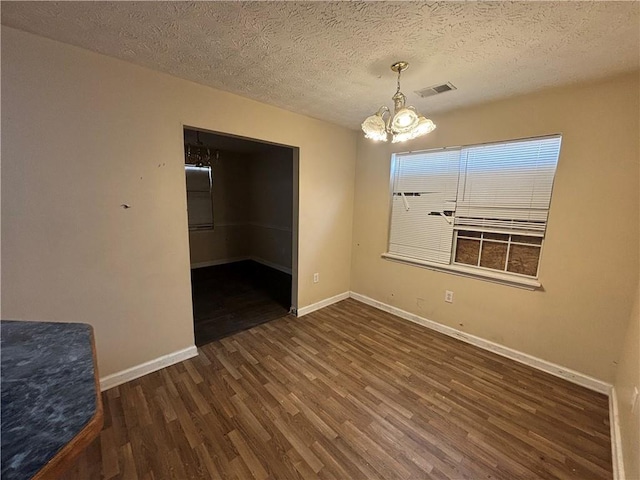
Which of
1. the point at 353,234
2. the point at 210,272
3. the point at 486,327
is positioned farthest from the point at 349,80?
the point at 210,272

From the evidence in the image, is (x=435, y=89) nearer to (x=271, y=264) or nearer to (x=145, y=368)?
(x=145, y=368)

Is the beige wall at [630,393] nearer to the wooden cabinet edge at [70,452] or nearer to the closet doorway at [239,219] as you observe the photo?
the wooden cabinet edge at [70,452]

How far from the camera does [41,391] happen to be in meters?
0.72

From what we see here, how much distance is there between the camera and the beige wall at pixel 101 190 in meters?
1.54

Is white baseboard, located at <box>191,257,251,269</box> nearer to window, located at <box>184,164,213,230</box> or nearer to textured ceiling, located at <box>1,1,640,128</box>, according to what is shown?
window, located at <box>184,164,213,230</box>

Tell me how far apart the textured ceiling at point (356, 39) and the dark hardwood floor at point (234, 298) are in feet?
7.82

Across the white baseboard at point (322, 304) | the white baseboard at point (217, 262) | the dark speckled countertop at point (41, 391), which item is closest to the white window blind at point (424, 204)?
the white baseboard at point (322, 304)

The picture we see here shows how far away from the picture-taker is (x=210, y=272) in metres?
4.99

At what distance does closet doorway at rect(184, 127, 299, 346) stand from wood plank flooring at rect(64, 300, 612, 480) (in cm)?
151

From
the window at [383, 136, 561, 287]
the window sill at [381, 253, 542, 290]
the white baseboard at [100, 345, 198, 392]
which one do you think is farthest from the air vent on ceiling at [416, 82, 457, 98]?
the white baseboard at [100, 345, 198, 392]

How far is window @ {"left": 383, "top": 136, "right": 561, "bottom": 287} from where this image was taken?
225 cm

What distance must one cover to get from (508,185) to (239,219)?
5.04 meters

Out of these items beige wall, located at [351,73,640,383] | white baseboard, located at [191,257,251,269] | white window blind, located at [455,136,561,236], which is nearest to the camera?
beige wall, located at [351,73,640,383]

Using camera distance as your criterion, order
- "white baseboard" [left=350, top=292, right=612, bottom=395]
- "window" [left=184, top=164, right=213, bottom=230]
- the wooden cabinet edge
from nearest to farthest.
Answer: the wooden cabinet edge → "white baseboard" [left=350, top=292, right=612, bottom=395] → "window" [left=184, top=164, right=213, bottom=230]
